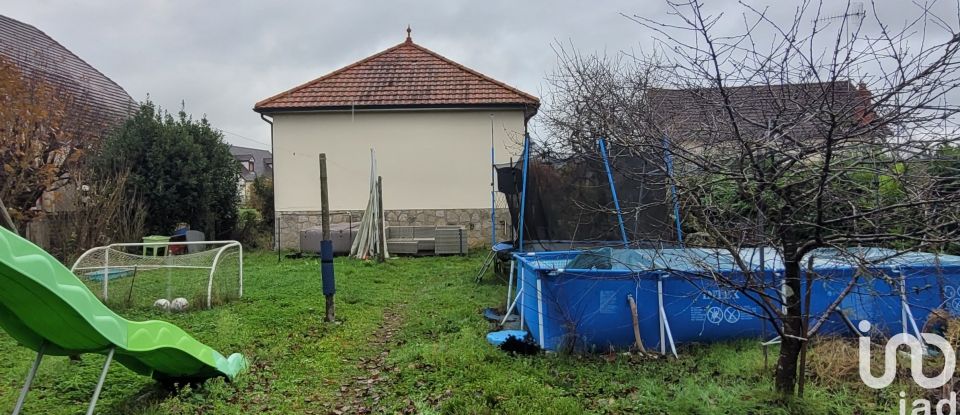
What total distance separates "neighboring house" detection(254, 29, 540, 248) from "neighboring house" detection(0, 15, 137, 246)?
436 centimetres

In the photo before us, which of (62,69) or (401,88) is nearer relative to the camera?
(401,88)

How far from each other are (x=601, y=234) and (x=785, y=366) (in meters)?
3.43

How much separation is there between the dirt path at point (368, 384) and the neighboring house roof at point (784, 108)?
2.63 metres

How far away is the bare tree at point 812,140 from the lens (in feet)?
7.42

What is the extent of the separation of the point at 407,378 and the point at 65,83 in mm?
16807

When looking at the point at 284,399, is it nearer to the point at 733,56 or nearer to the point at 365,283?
the point at 733,56

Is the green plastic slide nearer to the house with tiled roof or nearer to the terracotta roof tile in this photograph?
the house with tiled roof

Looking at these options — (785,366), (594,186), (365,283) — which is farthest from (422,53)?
(785,366)

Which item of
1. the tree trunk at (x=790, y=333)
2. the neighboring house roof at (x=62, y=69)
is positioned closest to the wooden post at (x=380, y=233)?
the neighboring house roof at (x=62, y=69)

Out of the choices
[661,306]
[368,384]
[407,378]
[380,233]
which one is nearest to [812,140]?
[661,306]

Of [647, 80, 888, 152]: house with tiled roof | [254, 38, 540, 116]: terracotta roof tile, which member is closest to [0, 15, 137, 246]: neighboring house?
[254, 38, 540, 116]: terracotta roof tile

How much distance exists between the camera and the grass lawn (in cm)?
332

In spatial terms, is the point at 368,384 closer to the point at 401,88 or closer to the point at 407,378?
the point at 407,378

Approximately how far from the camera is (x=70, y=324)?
2770 millimetres
